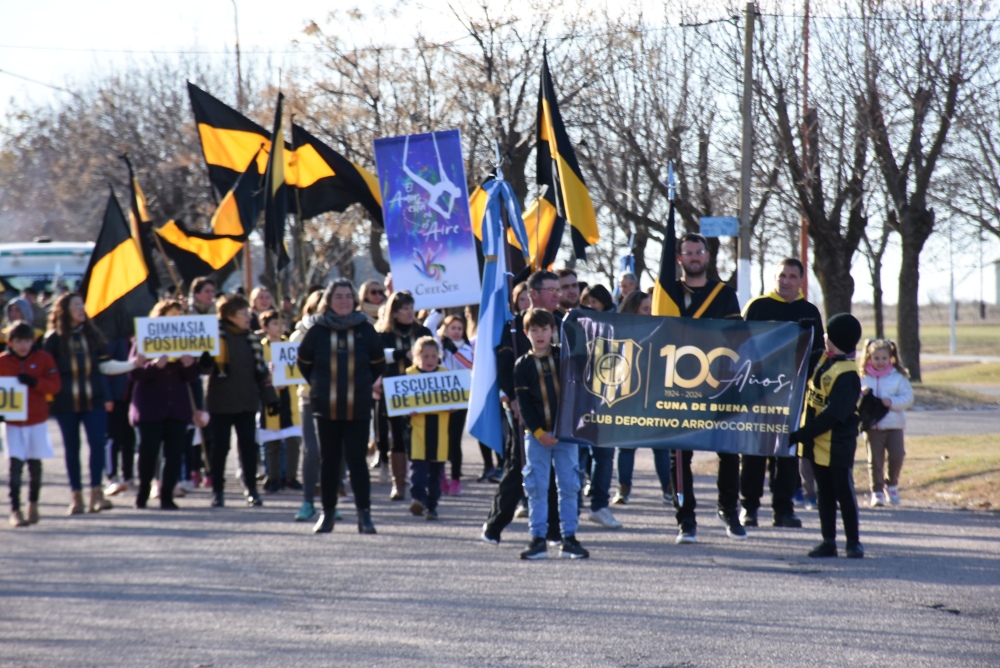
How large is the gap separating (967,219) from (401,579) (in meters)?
25.8

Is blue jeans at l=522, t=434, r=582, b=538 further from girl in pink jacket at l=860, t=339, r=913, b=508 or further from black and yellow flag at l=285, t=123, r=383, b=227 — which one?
black and yellow flag at l=285, t=123, r=383, b=227

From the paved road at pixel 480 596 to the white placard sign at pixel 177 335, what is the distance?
60.5 inches

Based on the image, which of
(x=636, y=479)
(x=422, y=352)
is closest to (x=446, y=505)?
(x=422, y=352)

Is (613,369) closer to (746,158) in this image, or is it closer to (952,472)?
(952,472)

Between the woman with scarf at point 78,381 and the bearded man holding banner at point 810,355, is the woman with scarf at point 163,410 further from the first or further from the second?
the bearded man holding banner at point 810,355

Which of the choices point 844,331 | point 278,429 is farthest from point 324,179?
point 844,331

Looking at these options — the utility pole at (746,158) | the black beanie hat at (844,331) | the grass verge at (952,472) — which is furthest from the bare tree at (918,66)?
the black beanie hat at (844,331)

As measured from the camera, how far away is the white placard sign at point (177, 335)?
11.1 meters

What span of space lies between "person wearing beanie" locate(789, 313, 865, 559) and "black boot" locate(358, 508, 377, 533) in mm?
3304

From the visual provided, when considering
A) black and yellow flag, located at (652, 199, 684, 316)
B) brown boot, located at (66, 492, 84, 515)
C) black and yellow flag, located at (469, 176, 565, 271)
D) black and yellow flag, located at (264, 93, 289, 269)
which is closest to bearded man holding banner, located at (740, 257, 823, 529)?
black and yellow flag, located at (652, 199, 684, 316)

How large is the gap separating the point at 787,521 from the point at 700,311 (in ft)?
6.55

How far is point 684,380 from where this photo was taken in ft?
29.3

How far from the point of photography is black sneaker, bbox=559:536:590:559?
28.4ft

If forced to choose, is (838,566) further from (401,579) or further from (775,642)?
(401,579)
